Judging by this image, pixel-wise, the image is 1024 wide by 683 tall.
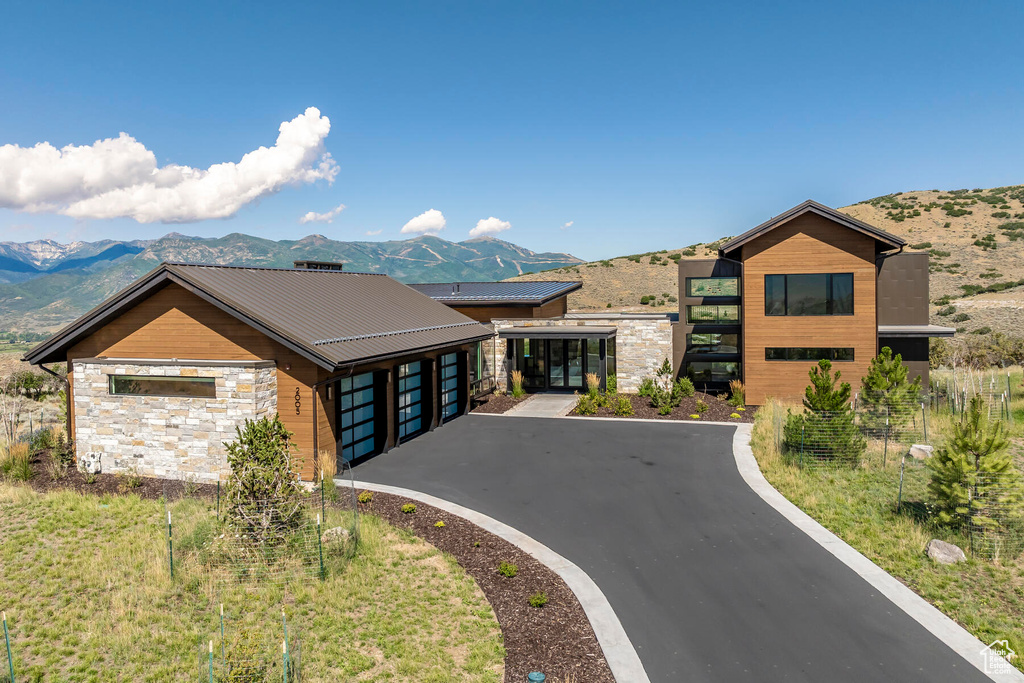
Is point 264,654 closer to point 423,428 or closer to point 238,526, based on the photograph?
point 238,526

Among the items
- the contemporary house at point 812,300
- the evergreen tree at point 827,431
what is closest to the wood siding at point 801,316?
the contemporary house at point 812,300

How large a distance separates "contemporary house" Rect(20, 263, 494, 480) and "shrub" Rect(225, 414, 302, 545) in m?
3.88

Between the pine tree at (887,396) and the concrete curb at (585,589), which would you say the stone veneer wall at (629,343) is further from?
the concrete curb at (585,589)

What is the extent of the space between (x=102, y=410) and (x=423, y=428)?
30.7ft

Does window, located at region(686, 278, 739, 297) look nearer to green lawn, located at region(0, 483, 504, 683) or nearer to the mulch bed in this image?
the mulch bed

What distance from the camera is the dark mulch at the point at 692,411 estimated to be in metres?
23.3

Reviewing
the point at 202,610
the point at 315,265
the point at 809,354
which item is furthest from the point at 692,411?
the point at 202,610

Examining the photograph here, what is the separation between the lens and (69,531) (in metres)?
12.0

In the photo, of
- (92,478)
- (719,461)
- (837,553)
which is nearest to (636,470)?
(719,461)

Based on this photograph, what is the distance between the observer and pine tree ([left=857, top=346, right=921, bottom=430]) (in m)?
18.9

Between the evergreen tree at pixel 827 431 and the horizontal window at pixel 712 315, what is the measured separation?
11.4m

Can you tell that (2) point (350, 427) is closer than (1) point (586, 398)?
Yes

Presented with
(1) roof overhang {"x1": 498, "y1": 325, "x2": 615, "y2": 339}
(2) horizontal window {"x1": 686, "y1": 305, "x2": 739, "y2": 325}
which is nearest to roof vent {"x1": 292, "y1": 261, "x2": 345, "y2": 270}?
(1) roof overhang {"x1": 498, "y1": 325, "x2": 615, "y2": 339}

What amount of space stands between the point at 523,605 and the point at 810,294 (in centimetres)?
2009
